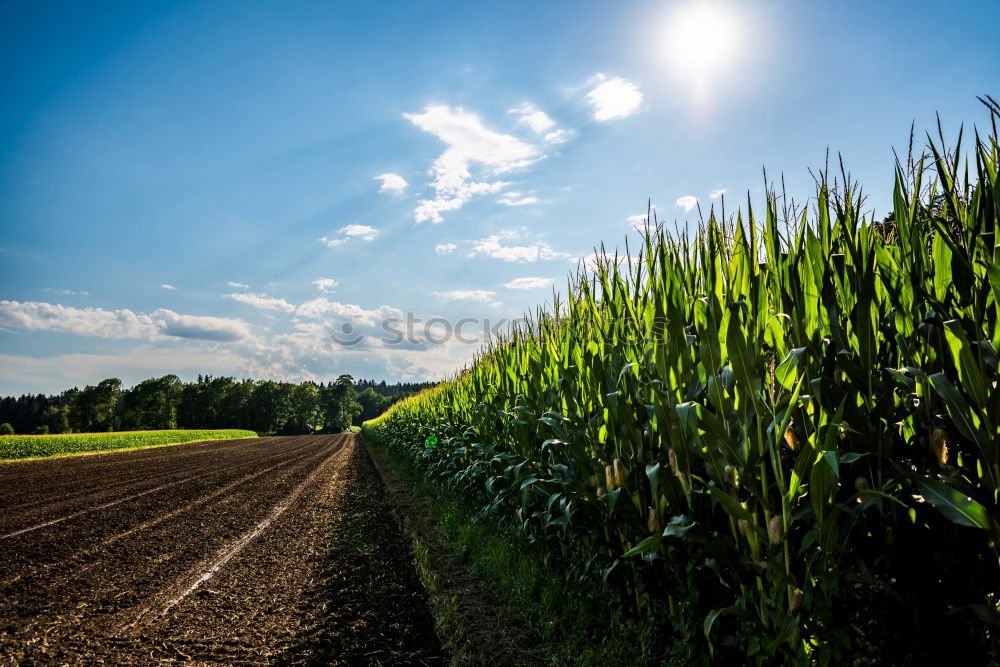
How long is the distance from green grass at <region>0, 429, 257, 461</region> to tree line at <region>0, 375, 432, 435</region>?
5699 cm

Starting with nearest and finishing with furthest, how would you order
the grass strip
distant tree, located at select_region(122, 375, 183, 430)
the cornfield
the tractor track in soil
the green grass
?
the cornfield
the grass strip
the tractor track in soil
the green grass
distant tree, located at select_region(122, 375, 183, 430)

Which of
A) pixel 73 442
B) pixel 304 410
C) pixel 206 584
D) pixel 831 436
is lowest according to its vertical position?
pixel 304 410

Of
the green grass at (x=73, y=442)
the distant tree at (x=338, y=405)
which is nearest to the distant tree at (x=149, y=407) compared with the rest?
the distant tree at (x=338, y=405)

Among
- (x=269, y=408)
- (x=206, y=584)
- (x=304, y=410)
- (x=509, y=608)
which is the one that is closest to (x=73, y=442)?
(x=206, y=584)

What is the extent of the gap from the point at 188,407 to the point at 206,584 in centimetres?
10827

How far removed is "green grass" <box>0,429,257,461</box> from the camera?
20.9m

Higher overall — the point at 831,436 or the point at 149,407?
the point at 831,436

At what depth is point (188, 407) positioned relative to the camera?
9506 cm

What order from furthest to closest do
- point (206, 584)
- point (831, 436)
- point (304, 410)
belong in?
1. point (304, 410)
2. point (206, 584)
3. point (831, 436)

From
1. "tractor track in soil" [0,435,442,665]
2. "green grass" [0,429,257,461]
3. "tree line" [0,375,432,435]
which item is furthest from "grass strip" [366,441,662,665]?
"tree line" [0,375,432,435]

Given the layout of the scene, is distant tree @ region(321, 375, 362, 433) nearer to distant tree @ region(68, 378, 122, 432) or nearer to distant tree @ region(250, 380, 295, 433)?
distant tree @ region(250, 380, 295, 433)

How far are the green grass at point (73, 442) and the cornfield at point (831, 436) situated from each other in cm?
2686

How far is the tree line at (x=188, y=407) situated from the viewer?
3204 inches

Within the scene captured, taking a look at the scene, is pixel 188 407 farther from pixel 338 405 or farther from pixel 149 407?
pixel 338 405
